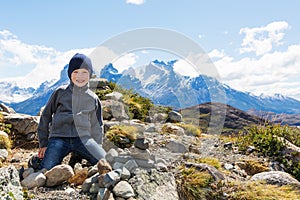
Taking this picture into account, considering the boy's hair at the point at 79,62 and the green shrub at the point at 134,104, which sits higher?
the boy's hair at the point at 79,62

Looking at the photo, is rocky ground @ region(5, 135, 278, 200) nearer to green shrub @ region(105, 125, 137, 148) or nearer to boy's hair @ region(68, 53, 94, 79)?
green shrub @ region(105, 125, 137, 148)

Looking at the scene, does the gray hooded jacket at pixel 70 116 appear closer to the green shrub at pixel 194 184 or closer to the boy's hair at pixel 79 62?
the boy's hair at pixel 79 62

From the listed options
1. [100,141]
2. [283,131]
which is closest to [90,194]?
[100,141]

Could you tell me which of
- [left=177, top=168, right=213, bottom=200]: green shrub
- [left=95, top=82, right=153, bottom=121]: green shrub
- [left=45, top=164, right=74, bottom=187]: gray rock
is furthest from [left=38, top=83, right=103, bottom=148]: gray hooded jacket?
[left=95, top=82, right=153, bottom=121]: green shrub

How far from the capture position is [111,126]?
859 centimetres

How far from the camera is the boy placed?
557 centimetres

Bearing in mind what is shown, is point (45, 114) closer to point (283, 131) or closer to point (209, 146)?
point (209, 146)

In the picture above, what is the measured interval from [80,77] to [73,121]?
2.72 feet

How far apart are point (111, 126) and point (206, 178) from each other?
4.25 metres

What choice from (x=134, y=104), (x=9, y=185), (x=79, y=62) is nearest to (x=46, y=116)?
(x=79, y=62)

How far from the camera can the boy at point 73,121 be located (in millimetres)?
5570

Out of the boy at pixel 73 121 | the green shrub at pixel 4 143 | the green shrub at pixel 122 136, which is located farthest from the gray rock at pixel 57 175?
the green shrub at pixel 4 143

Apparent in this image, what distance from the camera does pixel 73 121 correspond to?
5.68 m

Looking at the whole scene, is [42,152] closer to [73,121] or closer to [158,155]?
[73,121]
